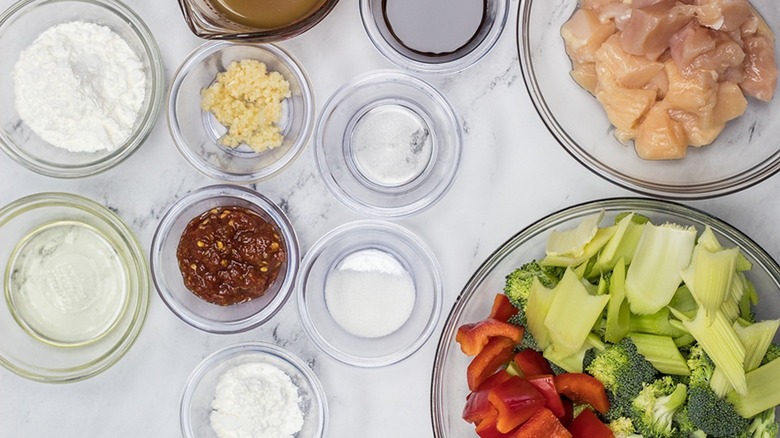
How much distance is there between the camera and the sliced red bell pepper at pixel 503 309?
8.27ft

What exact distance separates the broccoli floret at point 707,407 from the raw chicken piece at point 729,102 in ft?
2.30

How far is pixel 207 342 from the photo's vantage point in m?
2.81

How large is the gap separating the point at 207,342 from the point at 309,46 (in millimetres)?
1078

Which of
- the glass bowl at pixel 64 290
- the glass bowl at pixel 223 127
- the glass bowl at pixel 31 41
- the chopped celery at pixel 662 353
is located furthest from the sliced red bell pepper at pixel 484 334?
the glass bowl at pixel 31 41

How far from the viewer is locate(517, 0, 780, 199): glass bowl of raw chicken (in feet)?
7.70

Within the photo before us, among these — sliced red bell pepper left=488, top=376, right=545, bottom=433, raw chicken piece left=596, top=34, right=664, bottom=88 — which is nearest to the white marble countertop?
raw chicken piece left=596, top=34, right=664, bottom=88

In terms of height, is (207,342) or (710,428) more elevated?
(207,342)

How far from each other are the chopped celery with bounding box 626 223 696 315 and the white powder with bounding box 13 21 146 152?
168cm

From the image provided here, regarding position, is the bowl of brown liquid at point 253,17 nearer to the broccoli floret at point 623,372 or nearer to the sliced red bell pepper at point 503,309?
the sliced red bell pepper at point 503,309

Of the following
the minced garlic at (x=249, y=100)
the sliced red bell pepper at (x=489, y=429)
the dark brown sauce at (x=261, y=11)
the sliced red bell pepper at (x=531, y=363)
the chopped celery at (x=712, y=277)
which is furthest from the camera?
the minced garlic at (x=249, y=100)

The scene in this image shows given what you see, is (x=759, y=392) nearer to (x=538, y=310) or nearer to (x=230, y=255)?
(x=538, y=310)

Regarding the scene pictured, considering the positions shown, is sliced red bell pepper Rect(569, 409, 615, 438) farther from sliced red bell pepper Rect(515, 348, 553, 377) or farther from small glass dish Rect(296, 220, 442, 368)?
small glass dish Rect(296, 220, 442, 368)

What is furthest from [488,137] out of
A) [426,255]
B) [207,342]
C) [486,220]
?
[207,342]

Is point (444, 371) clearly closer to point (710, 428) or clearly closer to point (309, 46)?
point (710, 428)
